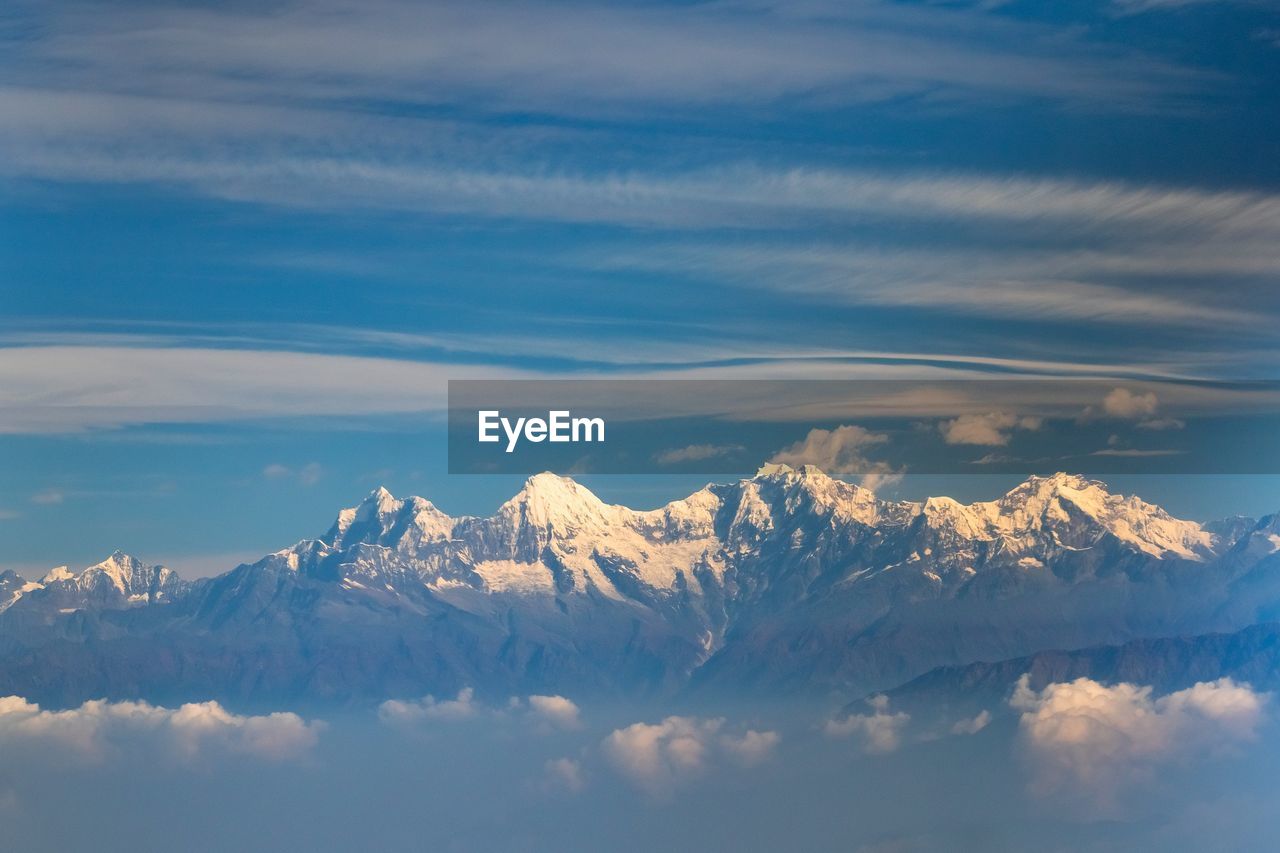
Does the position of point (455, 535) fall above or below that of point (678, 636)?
above

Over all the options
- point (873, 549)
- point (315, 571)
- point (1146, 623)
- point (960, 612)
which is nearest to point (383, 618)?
point (315, 571)

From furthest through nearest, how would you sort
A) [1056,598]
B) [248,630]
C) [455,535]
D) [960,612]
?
[1056,598] → [960,612] → [455,535] → [248,630]

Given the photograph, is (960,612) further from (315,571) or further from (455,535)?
(315,571)

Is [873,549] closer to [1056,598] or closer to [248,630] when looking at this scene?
[1056,598]

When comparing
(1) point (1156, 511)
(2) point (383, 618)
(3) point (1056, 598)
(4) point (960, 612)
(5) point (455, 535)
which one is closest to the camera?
(2) point (383, 618)

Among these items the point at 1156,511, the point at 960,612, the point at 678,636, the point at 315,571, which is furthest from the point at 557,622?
the point at 1156,511

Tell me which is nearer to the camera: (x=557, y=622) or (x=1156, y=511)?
(x=557, y=622)
